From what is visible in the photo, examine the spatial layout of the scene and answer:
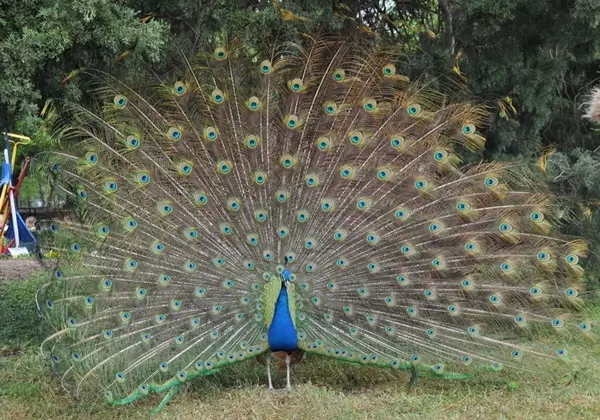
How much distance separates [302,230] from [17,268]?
9547mm

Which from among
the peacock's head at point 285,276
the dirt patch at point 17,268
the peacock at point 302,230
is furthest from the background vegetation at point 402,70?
the dirt patch at point 17,268

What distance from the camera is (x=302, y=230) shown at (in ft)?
20.0

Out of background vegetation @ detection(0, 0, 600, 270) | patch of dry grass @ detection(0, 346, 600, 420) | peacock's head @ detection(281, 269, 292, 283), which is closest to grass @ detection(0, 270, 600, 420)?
patch of dry grass @ detection(0, 346, 600, 420)

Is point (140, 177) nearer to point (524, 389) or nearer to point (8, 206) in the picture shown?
point (524, 389)

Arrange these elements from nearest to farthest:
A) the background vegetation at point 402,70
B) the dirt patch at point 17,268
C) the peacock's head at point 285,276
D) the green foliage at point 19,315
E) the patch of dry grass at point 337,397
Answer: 1. the patch of dry grass at point 337,397
2. the background vegetation at point 402,70
3. the peacock's head at point 285,276
4. the green foliage at point 19,315
5. the dirt patch at point 17,268

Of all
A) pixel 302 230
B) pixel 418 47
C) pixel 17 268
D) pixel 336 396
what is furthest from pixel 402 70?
pixel 17 268

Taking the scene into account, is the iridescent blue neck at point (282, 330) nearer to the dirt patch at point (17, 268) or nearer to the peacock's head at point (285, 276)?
the peacock's head at point (285, 276)

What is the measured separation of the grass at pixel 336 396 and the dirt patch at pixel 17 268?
6501mm

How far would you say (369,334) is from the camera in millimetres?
5980

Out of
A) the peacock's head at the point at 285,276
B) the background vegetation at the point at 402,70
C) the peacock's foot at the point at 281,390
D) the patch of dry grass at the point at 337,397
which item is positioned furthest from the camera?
the peacock's head at the point at 285,276

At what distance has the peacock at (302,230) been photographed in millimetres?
5918

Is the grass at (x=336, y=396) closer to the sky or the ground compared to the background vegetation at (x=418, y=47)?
closer to the ground

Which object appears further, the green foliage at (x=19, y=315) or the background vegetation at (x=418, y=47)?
the green foliage at (x=19, y=315)

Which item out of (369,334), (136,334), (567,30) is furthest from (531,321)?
(567,30)
